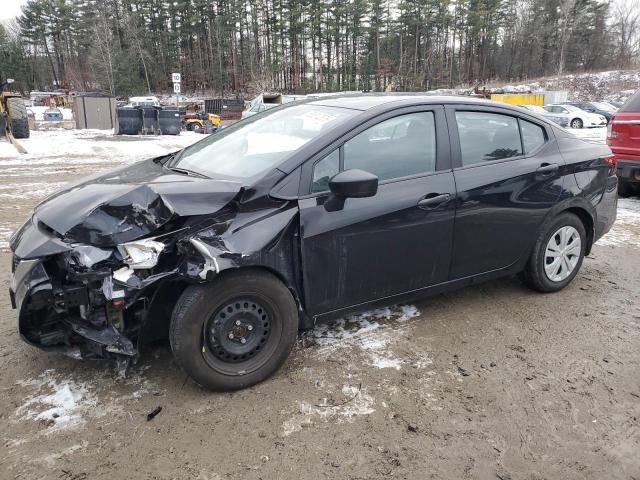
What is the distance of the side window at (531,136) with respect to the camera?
12.8 ft

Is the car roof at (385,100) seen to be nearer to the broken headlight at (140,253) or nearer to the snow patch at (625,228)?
the broken headlight at (140,253)

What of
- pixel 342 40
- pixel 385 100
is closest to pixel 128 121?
pixel 385 100

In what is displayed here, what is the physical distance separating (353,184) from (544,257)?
2.13 m

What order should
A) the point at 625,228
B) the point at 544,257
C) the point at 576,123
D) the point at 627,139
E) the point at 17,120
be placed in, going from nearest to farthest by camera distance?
the point at 544,257 < the point at 625,228 < the point at 627,139 < the point at 17,120 < the point at 576,123

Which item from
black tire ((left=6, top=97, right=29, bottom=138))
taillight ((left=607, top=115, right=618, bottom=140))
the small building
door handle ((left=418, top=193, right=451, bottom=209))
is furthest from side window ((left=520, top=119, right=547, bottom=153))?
the small building

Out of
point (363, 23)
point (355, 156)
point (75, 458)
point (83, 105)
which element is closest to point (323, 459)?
point (75, 458)

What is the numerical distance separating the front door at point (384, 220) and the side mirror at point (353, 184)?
14 cm

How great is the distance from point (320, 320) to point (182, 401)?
0.93 m

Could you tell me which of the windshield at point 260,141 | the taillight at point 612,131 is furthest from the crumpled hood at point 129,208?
the taillight at point 612,131

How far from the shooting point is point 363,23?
60.2 m

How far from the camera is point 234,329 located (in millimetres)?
2734

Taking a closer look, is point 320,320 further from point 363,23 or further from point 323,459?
point 363,23

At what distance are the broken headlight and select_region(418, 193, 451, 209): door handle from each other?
166 cm

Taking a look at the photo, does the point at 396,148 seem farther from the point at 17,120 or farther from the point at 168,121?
the point at 168,121
